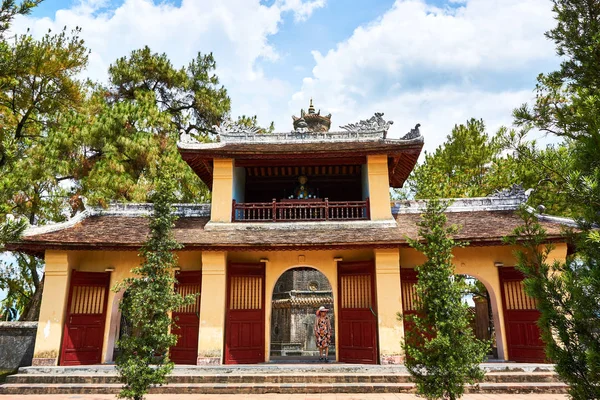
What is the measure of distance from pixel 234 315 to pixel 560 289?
8336mm

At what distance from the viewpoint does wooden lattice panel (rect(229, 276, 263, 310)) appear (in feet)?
36.9

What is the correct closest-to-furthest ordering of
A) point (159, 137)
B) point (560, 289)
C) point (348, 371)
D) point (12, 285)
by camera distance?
point (560, 289) < point (348, 371) < point (159, 137) < point (12, 285)

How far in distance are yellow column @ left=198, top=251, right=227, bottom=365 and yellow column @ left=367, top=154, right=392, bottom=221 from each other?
4482 mm

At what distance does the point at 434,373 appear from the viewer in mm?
6121

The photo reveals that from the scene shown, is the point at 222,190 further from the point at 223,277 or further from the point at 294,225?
the point at 223,277

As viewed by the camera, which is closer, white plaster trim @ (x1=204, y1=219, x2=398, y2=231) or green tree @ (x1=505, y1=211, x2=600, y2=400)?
green tree @ (x1=505, y1=211, x2=600, y2=400)

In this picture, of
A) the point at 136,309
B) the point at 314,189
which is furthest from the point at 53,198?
the point at 136,309

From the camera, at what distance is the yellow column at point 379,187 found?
39.8 ft

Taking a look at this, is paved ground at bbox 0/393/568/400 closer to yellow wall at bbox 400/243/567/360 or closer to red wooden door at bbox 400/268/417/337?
red wooden door at bbox 400/268/417/337

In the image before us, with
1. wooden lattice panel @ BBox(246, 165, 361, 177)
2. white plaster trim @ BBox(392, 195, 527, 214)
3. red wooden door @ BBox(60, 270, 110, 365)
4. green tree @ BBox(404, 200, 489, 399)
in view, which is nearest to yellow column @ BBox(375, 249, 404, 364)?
white plaster trim @ BBox(392, 195, 527, 214)

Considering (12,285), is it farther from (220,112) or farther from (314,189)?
(314,189)

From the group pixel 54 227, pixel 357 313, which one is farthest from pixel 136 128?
pixel 357 313

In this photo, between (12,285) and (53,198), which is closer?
(53,198)

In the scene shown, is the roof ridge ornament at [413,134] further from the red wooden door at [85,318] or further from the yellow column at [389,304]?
the red wooden door at [85,318]
